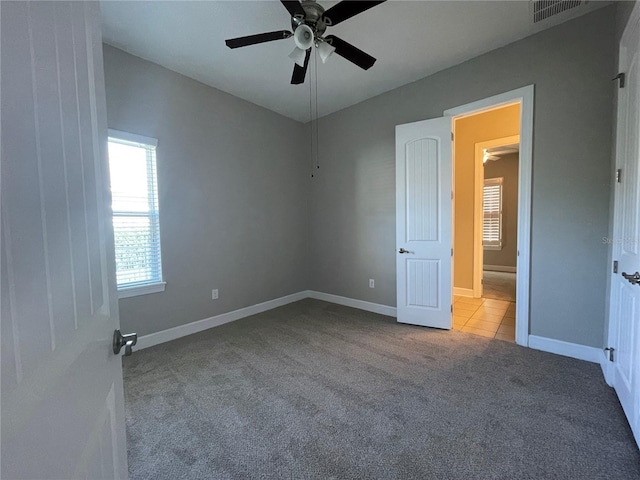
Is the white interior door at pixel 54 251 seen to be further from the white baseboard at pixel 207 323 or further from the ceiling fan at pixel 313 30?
the white baseboard at pixel 207 323

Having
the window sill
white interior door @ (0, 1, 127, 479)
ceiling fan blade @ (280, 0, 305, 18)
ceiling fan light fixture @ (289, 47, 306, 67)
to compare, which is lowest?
the window sill

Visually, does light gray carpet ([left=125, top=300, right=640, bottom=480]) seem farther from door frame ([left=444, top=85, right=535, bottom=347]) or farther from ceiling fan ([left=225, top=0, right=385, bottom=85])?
ceiling fan ([left=225, top=0, right=385, bottom=85])

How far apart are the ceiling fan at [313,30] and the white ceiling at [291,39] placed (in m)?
0.39

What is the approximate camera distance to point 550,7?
2.28 meters

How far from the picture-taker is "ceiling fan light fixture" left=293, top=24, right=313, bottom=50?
1893 millimetres

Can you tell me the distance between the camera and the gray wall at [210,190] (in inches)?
113

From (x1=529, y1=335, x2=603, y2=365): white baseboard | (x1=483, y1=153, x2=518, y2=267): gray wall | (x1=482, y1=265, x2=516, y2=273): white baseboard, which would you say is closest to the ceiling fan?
(x1=529, y1=335, x2=603, y2=365): white baseboard

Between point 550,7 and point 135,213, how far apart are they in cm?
408

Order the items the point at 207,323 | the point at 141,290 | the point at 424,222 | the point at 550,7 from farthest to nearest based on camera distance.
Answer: the point at 207,323 → the point at 424,222 → the point at 141,290 → the point at 550,7

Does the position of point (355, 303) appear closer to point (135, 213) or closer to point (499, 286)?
point (135, 213)

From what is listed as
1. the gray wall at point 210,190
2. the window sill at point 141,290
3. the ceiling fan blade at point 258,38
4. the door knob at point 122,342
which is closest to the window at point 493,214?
the gray wall at point 210,190

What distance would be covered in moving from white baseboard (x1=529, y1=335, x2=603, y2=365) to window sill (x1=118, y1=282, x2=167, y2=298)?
379 centimetres

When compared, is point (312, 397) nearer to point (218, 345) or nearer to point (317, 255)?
point (218, 345)

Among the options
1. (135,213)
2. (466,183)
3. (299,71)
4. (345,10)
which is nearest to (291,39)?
(299,71)
